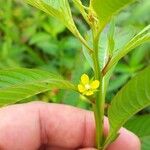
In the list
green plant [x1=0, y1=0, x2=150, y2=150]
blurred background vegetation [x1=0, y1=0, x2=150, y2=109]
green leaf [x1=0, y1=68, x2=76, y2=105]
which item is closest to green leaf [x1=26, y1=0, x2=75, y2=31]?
green plant [x1=0, y1=0, x2=150, y2=150]

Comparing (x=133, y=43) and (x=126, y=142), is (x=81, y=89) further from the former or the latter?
(x=126, y=142)

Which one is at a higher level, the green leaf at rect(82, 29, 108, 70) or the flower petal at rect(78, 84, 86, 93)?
the green leaf at rect(82, 29, 108, 70)

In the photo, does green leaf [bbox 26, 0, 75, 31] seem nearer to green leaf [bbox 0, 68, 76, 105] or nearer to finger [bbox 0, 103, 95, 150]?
green leaf [bbox 0, 68, 76, 105]

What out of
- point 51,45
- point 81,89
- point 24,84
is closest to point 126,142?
point 81,89

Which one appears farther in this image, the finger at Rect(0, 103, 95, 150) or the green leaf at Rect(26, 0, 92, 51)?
the finger at Rect(0, 103, 95, 150)

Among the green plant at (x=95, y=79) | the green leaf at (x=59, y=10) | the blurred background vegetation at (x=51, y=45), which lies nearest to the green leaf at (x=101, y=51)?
the green plant at (x=95, y=79)

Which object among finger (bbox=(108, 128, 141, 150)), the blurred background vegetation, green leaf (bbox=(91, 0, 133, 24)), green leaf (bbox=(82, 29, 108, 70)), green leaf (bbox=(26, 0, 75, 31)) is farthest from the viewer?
the blurred background vegetation

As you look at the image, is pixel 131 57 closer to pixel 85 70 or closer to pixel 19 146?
pixel 85 70
